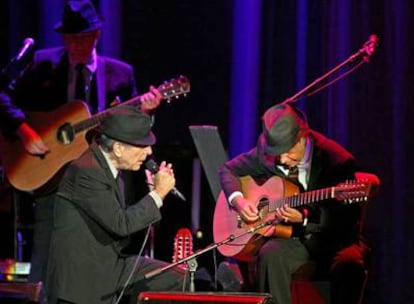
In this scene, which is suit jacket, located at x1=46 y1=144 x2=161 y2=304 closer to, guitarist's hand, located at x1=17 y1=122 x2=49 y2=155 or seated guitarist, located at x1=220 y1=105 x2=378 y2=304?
seated guitarist, located at x1=220 y1=105 x2=378 y2=304

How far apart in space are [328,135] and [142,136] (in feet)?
5.88

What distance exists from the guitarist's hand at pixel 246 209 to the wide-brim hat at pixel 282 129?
371 millimetres

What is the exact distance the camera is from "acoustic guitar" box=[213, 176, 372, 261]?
4.64 meters

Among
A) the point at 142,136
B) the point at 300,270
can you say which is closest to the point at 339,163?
the point at 300,270

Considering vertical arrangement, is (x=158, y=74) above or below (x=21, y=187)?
above

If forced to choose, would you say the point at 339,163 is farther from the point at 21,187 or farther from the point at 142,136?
the point at 21,187

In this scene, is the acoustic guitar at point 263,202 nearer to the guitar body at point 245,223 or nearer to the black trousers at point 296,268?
the guitar body at point 245,223

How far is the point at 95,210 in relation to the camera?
4.36 metres

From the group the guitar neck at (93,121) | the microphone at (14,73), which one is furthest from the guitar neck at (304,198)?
the microphone at (14,73)

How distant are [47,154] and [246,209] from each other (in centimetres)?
140

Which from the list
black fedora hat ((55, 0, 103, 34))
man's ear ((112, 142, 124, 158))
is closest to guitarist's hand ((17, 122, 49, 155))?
black fedora hat ((55, 0, 103, 34))

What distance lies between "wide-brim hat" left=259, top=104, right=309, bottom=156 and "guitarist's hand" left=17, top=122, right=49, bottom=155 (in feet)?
5.00

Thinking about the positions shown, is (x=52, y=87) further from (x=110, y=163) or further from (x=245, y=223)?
(x=245, y=223)

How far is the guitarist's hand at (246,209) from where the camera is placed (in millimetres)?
5184
